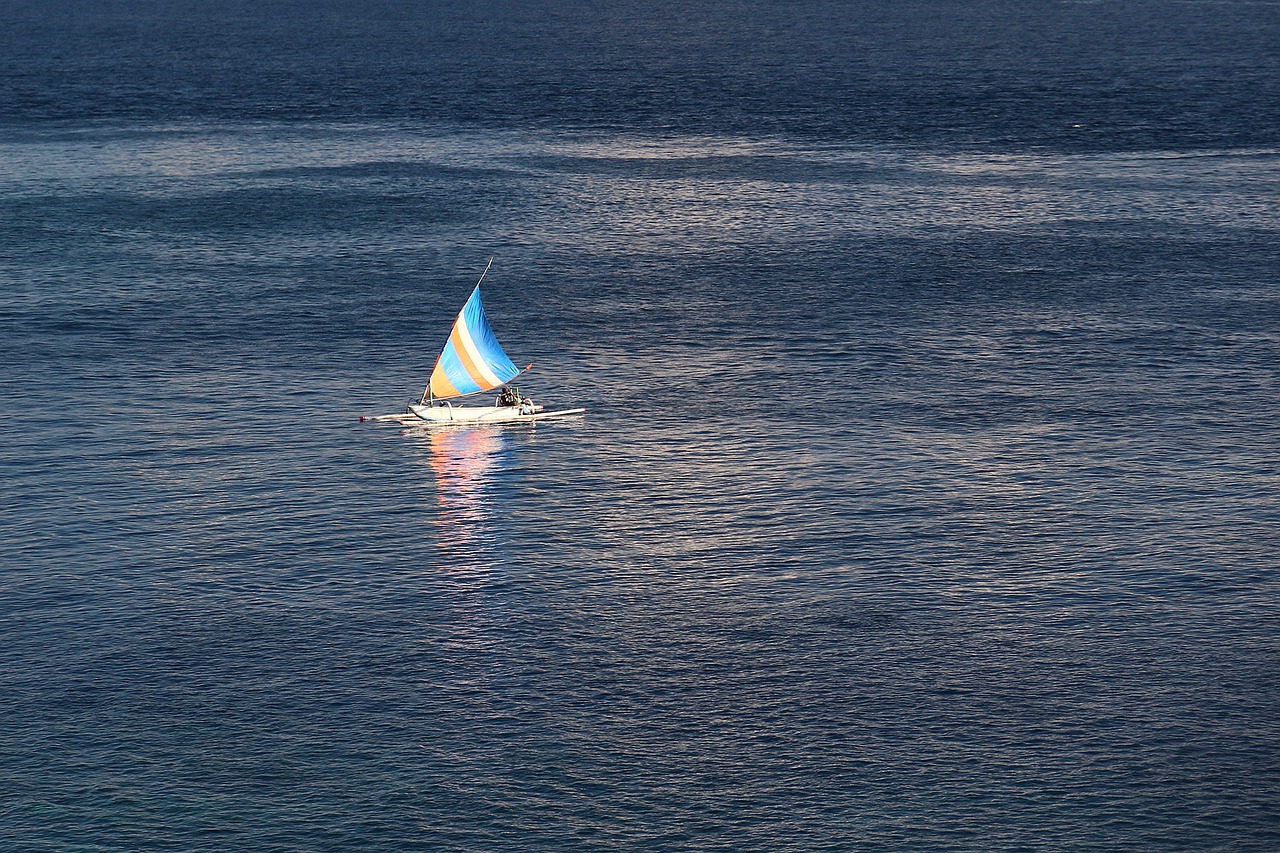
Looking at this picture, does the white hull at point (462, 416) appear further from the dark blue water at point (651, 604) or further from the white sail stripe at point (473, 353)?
the white sail stripe at point (473, 353)

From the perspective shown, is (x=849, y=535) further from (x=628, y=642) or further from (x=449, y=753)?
(x=449, y=753)

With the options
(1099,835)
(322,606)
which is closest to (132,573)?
(322,606)

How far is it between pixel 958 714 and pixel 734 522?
34.4 metres

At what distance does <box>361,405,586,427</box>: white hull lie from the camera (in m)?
169

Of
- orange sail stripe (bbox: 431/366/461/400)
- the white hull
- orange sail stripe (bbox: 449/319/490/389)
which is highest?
orange sail stripe (bbox: 449/319/490/389)

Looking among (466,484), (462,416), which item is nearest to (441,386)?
(462,416)

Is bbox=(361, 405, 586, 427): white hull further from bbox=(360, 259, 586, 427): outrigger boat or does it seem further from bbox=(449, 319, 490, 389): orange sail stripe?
bbox=(449, 319, 490, 389): orange sail stripe

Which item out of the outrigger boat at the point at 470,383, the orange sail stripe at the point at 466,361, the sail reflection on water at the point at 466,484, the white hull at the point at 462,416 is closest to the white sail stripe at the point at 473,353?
the outrigger boat at the point at 470,383

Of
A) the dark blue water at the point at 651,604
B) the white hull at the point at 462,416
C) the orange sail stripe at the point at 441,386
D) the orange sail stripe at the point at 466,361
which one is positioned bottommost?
the dark blue water at the point at 651,604

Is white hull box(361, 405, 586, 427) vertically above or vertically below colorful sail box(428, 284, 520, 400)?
below

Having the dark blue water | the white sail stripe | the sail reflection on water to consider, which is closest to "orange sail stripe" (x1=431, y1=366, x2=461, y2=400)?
the white sail stripe

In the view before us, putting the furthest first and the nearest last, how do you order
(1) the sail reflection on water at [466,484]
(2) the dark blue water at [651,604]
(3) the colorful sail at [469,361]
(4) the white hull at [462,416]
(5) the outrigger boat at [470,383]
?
(3) the colorful sail at [469,361], (5) the outrigger boat at [470,383], (4) the white hull at [462,416], (1) the sail reflection on water at [466,484], (2) the dark blue water at [651,604]

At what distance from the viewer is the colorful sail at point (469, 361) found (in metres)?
171

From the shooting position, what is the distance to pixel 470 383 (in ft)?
563
